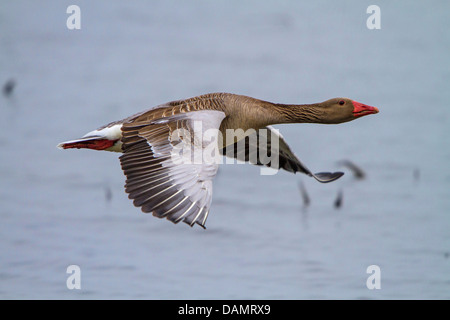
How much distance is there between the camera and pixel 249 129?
10.6 metres

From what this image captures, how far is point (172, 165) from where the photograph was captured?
8977 mm

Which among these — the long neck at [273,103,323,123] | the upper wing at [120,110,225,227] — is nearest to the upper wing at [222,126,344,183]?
the long neck at [273,103,323,123]


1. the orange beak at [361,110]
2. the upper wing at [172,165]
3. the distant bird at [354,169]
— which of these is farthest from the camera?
the distant bird at [354,169]

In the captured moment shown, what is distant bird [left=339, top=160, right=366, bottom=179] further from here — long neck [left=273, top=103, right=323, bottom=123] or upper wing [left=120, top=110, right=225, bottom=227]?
upper wing [left=120, top=110, right=225, bottom=227]

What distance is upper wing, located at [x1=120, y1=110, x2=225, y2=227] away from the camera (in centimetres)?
848

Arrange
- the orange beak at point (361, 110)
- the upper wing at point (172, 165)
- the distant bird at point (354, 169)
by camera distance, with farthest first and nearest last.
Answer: the distant bird at point (354, 169)
the orange beak at point (361, 110)
the upper wing at point (172, 165)

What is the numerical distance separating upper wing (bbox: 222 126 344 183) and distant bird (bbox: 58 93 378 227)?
1cm

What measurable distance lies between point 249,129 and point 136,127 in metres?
1.50

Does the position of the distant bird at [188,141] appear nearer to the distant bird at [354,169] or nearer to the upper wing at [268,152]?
the upper wing at [268,152]

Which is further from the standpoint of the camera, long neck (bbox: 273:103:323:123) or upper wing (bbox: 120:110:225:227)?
long neck (bbox: 273:103:323:123)

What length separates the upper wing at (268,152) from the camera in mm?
11266

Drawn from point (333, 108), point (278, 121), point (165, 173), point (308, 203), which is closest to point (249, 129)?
point (278, 121)

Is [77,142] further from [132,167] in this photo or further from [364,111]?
[364,111]

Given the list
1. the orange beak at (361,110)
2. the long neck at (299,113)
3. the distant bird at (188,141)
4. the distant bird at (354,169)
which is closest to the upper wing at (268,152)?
the distant bird at (188,141)
